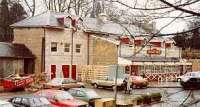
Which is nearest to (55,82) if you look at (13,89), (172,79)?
(13,89)

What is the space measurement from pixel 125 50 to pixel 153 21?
149 ft

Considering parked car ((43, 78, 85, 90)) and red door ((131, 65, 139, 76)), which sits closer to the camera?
parked car ((43, 78, 85, 90))

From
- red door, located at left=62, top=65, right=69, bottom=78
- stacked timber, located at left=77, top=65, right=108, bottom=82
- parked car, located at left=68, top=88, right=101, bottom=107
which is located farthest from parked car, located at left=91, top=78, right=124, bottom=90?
parked car, located at left=68, top=88, right=101, bottom=107

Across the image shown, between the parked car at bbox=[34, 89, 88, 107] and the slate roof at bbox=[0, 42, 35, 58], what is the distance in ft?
55.7

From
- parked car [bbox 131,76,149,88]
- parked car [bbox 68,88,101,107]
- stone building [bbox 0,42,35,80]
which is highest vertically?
stone building [bbox 0,42,35,80]

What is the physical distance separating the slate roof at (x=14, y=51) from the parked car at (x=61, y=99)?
55.7 ft

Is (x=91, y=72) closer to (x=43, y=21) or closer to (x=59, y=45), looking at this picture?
(x=59, y=45)

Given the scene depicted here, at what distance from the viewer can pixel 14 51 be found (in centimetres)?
4775

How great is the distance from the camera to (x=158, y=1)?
688cm

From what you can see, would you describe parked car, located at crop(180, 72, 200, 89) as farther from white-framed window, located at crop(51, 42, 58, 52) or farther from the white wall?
white-framed window, located at crop(51, 42, 58, 52)

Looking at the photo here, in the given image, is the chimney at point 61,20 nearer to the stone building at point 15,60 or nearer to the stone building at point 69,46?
the stone building at point 69,46

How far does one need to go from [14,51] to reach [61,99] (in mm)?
19859

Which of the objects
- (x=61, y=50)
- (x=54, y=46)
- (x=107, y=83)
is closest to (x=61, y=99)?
(x=107, y=83)

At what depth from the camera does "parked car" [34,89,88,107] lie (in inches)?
1117
